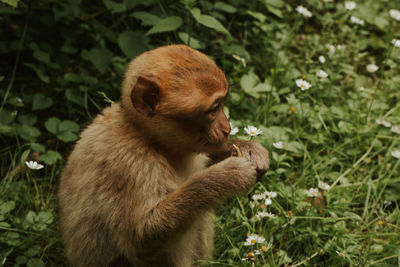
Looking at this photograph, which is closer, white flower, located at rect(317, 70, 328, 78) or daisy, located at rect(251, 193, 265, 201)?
daisy, located at rect(251, 193, 265, 201)

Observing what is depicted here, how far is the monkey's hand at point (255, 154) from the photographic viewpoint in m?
3.83

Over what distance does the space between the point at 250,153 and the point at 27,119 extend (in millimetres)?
2503

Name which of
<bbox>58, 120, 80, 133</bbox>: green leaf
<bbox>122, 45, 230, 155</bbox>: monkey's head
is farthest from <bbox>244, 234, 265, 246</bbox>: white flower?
<bbox>58, 120, 80, 133</bbox>: green leaf

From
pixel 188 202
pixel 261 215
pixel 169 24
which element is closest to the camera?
pixel 188 202

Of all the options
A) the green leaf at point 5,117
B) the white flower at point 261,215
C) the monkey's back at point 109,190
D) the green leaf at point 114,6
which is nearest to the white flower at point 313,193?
the white flower at point 261,215

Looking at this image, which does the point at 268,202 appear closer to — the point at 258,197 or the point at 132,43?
the point at 258,197

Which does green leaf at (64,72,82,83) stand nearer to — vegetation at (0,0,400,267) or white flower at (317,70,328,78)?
vegetation at (0,0,400,267)

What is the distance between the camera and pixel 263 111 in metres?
5.39

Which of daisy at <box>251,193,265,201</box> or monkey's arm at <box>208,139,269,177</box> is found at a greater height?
monkey's arm at <box>208,139,269,177</box>

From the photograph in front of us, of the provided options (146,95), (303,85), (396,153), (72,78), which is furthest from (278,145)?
(72,78)

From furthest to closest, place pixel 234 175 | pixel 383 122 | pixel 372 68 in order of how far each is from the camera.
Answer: pixel 372 68 → pixel 383 122 → pixel 234 175

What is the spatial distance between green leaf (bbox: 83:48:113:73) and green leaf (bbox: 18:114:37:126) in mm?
841

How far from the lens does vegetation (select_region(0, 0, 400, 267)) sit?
424 cm

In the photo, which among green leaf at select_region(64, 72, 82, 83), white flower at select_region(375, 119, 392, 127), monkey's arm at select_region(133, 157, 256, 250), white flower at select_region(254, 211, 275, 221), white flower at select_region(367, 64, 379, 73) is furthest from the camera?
white flower at select_region(367, 64, 379, 73)
